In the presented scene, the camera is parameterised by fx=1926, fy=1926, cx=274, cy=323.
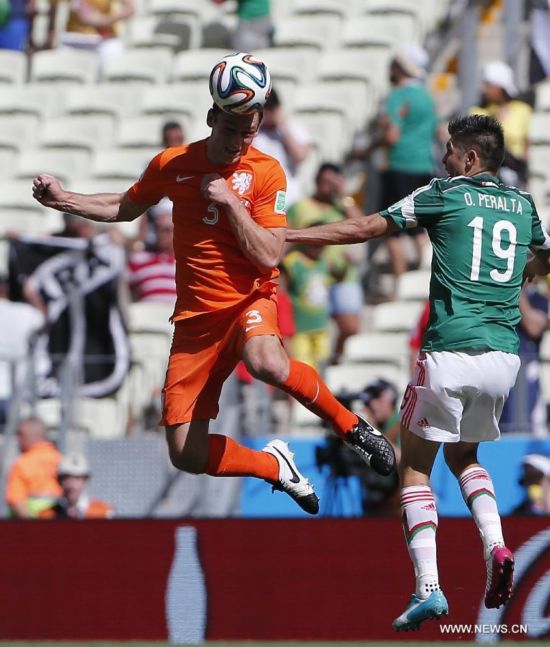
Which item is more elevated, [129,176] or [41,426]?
[129,176]

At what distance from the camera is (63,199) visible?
10.0 metres

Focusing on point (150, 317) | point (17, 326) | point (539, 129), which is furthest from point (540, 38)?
point (17, 326)

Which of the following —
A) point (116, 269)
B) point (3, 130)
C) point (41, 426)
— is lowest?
point (41, 426)

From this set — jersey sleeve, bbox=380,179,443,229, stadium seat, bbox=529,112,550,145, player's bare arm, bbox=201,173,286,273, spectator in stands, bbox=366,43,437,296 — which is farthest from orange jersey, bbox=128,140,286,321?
stadium seat, bbox=529,112,550,145

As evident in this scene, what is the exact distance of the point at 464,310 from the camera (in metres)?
9.54

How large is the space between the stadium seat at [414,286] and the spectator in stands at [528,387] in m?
1.20

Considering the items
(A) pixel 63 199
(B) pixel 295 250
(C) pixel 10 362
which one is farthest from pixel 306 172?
(A) pixel 63 199

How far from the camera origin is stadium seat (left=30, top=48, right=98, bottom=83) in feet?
62.1

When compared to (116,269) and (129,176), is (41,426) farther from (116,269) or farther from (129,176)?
(129,176)

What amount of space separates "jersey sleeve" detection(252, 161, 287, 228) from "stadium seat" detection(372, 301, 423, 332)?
5.21 m

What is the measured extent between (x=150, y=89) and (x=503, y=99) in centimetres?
389

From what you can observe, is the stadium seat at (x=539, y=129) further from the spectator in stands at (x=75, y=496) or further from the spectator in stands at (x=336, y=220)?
the spectator in stands at (x=75, y=496)

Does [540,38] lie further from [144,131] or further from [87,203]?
[87,203]

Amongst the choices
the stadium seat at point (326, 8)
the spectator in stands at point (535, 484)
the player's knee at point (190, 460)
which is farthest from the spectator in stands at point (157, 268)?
the player's knee at point (190, 460)
